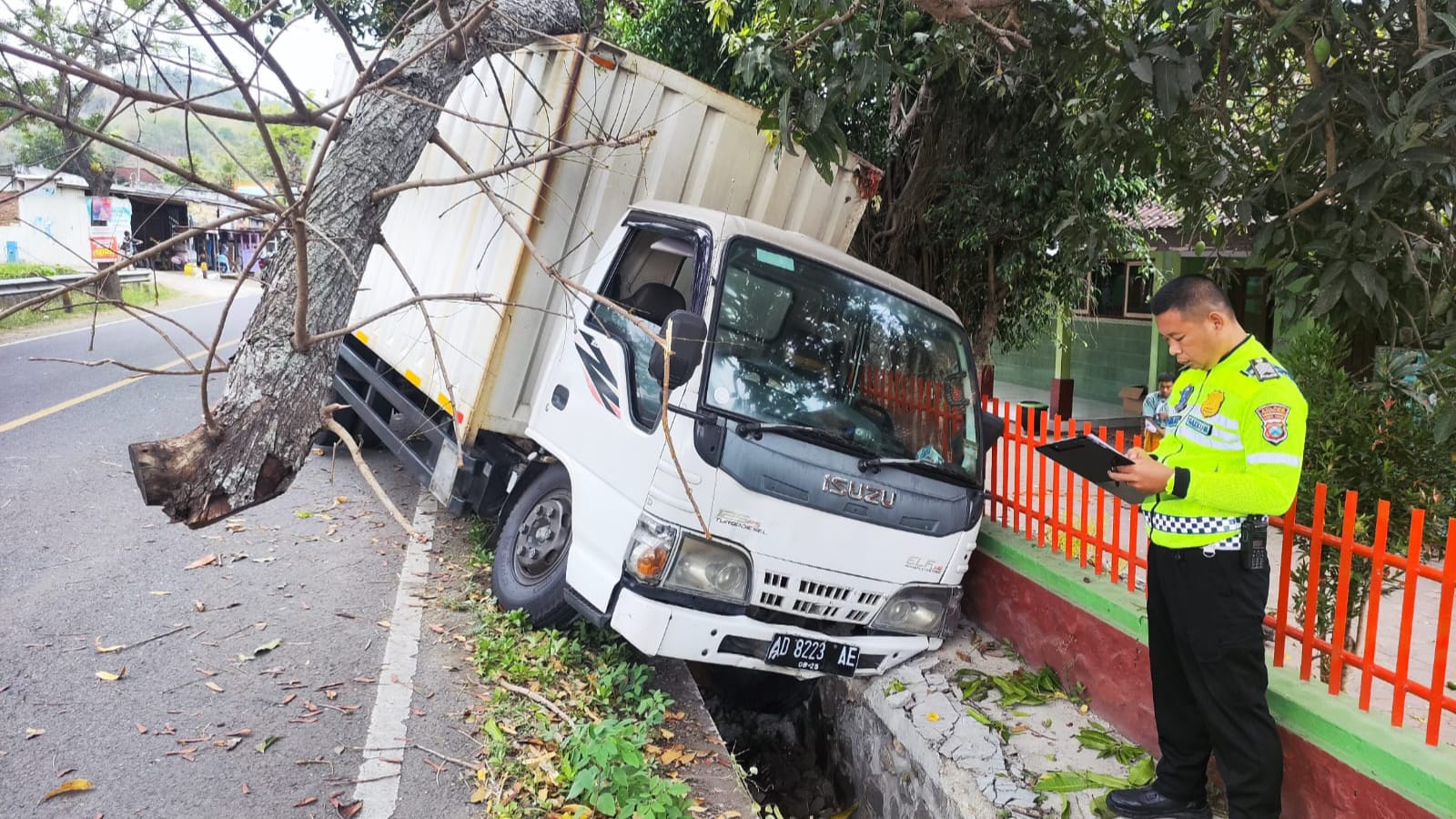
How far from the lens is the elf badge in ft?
9.19

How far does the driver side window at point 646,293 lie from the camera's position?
12.9 feet

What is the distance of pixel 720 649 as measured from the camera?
12.0 feet

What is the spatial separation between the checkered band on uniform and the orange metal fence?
390mm

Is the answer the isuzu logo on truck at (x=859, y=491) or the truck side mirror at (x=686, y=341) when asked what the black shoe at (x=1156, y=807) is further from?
the truck side mirror at (x=686, y=341)

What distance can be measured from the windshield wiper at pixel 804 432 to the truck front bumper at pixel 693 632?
73 centimetres

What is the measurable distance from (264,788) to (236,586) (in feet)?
6.79

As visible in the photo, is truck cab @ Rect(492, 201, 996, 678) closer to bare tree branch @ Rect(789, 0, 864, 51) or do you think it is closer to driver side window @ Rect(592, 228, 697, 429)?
driver side window @ Rect(592, 228, 697, 429)

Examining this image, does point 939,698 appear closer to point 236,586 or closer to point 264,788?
point 264,788

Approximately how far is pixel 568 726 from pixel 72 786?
1696mm

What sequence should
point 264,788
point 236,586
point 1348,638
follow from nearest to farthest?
point 264,788, point 1348,638, point 236,586

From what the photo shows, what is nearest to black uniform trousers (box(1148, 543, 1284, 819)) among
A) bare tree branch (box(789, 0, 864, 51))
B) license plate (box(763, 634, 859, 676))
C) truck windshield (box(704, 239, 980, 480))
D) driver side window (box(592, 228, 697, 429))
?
truck windshield (box(704, 239, 980, 480))

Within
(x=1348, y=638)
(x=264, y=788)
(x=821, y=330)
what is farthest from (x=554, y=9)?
(x=1348, y=638)

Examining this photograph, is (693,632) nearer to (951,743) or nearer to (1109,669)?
(951,743)

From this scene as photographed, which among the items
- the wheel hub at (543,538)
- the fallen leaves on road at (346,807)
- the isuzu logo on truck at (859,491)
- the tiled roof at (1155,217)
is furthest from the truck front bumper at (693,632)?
the tiled roof at (1155,217)
